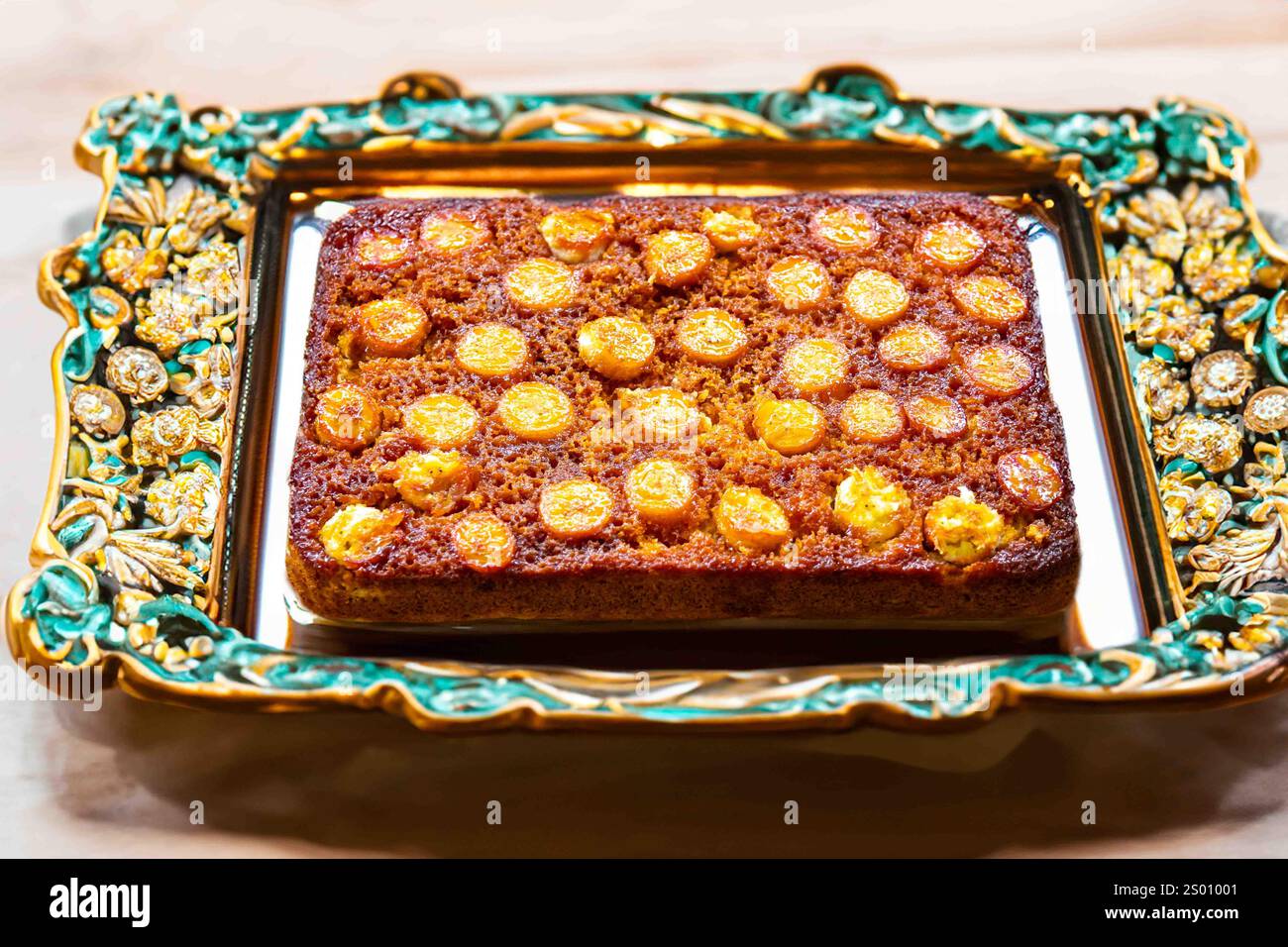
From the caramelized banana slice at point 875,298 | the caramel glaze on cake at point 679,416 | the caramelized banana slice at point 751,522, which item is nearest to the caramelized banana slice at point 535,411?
the caramel glaze on cake at point 679,416

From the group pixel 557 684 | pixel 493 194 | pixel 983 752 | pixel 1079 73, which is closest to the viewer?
pixel 557 684

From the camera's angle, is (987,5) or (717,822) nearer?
(717,822)

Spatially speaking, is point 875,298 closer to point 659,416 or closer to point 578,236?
point 659,416

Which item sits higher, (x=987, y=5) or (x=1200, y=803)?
(x=987, y=5)

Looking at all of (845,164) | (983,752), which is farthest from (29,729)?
(845,164)

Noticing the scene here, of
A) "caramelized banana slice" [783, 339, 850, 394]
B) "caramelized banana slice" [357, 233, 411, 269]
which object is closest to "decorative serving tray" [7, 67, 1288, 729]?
"caramelized banana slice" [357, 233, 411, 269]

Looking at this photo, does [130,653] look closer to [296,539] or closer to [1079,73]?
[296,539]

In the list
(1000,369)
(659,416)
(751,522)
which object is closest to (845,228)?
(1000,369)
